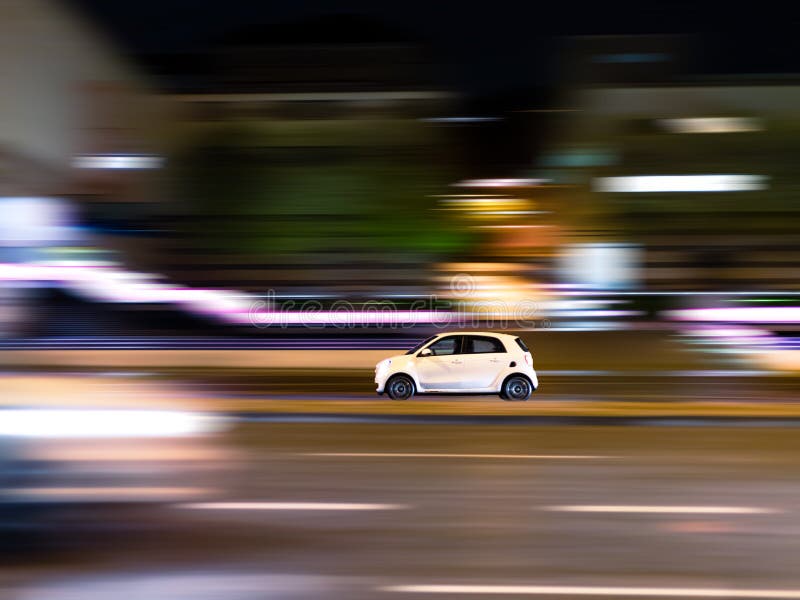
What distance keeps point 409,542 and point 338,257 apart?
14733mm

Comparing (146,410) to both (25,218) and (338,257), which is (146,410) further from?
(25,218)

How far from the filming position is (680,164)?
19.0m

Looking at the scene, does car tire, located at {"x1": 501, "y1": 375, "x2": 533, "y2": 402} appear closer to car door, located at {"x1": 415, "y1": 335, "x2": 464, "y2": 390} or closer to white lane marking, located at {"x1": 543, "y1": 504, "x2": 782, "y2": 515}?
car door, located at {"x1": 415, "y1": 335, "x2": 464, "y2": 390}

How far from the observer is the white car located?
12.9 meters

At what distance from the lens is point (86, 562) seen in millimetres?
5035

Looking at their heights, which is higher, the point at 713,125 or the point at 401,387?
the point at 713,125

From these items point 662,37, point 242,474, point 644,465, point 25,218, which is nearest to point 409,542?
point 242,474

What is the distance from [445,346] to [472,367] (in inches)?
17.7

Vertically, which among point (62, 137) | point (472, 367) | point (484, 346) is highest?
point (62, 137)

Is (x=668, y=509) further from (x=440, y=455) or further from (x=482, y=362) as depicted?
(x=482, y=362)

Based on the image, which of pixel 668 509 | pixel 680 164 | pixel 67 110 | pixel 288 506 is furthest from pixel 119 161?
pixel 668 509

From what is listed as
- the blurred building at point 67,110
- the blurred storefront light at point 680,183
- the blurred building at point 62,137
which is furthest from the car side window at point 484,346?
the blurred building at point 67,110

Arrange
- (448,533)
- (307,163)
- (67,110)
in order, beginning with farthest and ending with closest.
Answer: (67,110) → (307,163) → (448,533)

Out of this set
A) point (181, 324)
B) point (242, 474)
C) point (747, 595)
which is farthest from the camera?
point (181, 324)
